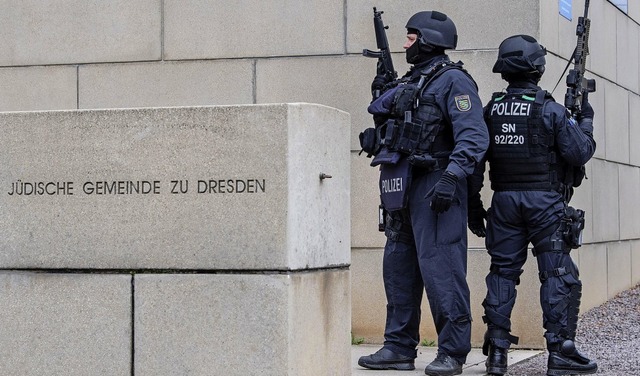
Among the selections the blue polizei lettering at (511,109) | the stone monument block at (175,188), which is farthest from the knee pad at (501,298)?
the stone monument block at (175,188)

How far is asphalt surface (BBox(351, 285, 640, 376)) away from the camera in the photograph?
7.77 meters

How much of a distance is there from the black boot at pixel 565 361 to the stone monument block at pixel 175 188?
6.03 ft

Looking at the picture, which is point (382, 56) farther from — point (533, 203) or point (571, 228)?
point (571, 228)

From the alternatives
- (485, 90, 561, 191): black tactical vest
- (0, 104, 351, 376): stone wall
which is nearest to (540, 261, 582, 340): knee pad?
(485, 90, 561, 191): black tactical vest

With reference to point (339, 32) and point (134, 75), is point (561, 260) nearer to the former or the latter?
point (339, 32)

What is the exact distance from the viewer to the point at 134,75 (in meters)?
9.68

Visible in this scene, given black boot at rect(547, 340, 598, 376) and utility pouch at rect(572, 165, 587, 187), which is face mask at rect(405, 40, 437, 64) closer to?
utility pouch at rect(572, 165, 587, 187)

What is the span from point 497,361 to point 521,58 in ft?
6.11

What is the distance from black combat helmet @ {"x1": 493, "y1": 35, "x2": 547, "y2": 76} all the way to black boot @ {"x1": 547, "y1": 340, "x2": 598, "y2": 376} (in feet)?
5.57

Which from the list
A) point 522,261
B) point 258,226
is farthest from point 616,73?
point 258,226

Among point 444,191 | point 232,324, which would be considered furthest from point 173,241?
point 444,191

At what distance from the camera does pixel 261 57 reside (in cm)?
945

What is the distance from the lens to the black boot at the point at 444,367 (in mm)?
7207

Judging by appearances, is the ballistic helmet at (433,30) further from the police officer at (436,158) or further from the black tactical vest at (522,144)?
the black tactical vest at (522,144)
